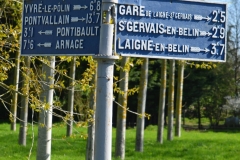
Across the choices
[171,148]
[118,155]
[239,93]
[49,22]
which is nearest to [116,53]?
[49,22]

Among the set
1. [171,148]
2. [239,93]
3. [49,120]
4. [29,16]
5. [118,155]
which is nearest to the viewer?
[29,16]

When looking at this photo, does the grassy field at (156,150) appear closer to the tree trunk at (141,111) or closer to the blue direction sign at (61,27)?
the tree trunk at (141,111)

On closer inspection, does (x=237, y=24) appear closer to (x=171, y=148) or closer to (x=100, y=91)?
(x=171, y=148)

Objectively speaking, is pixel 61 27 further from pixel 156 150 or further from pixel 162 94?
pixel 162 94

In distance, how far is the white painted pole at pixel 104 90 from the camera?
5641 millimetres

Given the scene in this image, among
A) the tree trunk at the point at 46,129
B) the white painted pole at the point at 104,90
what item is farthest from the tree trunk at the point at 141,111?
the white painted pole at the point at 104,90

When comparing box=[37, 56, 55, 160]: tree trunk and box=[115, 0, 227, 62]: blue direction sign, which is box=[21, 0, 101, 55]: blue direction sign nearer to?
box=[115, 0, 227, 62]: blue direction sign

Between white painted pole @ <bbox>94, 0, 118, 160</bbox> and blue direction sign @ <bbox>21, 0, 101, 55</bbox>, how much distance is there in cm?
9

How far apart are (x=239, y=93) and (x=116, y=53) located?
52.9 metres

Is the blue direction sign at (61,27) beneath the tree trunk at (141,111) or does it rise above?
above

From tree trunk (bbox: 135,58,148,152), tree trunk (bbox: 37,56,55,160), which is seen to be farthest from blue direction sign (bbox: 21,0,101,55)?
tree trunk (bbox: 135,58,148,152)

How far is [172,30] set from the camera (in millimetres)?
5848

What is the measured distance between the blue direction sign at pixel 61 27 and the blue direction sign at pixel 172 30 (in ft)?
0.81

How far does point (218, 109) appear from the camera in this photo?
58312 mm
